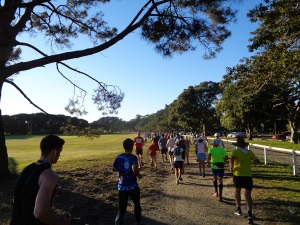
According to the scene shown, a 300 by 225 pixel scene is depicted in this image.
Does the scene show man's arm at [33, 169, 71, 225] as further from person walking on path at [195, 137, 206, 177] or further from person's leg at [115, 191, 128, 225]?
person walking on path at [195, 137, 206, 177]

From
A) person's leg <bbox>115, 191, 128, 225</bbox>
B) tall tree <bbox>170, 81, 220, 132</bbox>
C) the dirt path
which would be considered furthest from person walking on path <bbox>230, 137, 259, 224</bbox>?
tall tree <bbox>170, 81, 220, 132</bbox>

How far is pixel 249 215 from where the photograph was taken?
6.20 metres

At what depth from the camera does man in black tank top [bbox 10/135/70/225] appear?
2.42 meters

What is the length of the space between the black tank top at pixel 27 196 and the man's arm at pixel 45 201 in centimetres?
7

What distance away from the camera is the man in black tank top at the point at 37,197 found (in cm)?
242

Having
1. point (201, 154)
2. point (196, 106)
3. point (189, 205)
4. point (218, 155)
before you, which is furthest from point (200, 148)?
point (196, 106)

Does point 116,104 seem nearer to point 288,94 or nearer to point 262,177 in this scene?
point 262,177

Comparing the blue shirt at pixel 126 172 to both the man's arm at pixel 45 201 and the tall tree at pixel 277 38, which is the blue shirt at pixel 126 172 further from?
the tall tree at pixel 277 38

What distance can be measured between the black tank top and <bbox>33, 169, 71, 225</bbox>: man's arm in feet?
0.24

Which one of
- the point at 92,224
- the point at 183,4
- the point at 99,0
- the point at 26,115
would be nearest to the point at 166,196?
the point at 92,224

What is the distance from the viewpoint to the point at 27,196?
2539 mm

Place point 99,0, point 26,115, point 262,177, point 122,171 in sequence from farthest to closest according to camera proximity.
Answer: point 26,115
point 262,177
point 99,0
point 122,171

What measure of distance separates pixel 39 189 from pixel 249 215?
500 cm

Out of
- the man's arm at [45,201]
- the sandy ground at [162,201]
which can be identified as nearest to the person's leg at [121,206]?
the sandy ground at [162,201]
